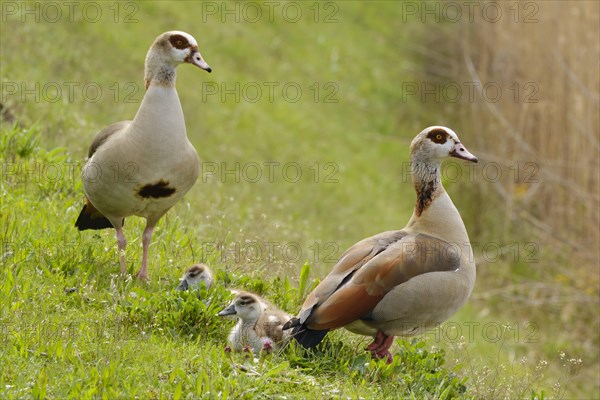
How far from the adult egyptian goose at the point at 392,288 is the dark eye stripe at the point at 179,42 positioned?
6.53 feet

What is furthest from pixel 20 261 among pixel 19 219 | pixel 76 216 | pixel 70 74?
pixel 70 74

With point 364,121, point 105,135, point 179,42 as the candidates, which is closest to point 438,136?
point 179,42

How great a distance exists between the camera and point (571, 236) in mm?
13156

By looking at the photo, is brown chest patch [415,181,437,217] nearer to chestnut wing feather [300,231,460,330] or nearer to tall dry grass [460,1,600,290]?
chestnut wing feather [300,231,460,330]

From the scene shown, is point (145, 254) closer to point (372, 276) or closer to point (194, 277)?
point (194, 277)

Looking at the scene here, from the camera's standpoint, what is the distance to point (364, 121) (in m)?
17.1

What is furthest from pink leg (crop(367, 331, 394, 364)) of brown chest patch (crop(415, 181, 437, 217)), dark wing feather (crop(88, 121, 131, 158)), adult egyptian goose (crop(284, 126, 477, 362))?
dark wing feather (crop(88, 121, 131, 158))

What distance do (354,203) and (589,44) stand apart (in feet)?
13.6

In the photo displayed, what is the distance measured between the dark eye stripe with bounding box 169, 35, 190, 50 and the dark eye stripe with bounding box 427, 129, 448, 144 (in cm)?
→ 194

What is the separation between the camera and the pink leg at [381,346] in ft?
20.1

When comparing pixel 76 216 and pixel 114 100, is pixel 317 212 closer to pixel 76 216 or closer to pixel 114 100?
pixel 114 100

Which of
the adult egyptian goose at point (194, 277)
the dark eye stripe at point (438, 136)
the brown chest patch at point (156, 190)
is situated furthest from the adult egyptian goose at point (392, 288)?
the brown chest patch at point (156, 190)

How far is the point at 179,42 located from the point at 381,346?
8.77 ft

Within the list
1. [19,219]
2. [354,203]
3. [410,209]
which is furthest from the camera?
[410,209]
